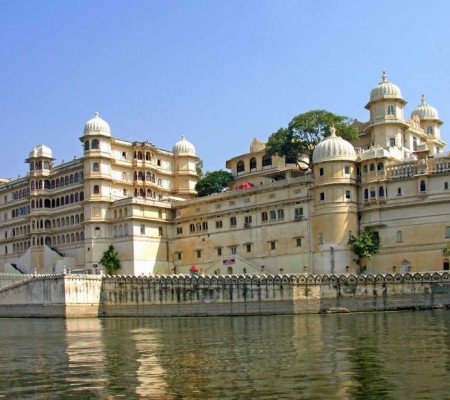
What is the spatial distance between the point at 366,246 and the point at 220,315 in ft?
44.7

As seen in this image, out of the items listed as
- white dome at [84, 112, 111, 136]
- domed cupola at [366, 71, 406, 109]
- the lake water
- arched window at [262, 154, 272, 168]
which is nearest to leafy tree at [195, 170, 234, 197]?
arched window at [262, 154, 272, 168]

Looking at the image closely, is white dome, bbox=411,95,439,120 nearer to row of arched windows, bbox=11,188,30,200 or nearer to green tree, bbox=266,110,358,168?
green tree, bbox=266,110,358,168

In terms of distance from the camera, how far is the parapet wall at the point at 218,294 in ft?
173

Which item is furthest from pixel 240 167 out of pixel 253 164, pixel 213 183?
pixel 213 183

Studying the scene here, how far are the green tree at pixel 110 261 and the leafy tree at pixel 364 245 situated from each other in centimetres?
2625

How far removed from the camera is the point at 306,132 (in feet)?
247

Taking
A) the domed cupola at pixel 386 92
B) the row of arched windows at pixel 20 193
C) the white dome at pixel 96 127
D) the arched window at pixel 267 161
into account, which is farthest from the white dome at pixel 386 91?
the row of arched windows at pixel 20 193

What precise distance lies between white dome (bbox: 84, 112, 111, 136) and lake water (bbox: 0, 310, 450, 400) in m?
37.7

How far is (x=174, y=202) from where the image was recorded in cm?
8175

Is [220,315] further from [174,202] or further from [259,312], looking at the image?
[174,202]

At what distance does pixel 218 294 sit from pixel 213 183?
29525 millimetres

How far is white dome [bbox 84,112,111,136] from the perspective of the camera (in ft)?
257

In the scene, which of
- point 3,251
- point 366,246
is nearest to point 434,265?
point 366,246

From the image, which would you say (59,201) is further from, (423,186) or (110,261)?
(423,186)
